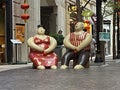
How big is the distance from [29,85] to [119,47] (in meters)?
29.8

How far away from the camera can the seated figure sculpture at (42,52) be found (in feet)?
63.5

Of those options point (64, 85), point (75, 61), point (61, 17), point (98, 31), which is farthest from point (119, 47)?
point (64, 85)

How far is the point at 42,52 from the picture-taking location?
65.2ft

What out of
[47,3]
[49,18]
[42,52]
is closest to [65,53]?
[42,52]

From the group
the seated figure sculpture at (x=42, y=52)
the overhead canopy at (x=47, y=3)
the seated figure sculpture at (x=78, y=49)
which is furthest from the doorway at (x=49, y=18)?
the seated figure sculpture at (x=78, y=49)

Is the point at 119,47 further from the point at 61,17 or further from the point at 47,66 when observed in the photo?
the point at 47,66

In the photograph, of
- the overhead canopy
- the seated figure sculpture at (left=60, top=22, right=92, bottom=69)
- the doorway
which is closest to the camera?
the seated figure sculpture at (left=60, top=22, right=92, bottom=69)

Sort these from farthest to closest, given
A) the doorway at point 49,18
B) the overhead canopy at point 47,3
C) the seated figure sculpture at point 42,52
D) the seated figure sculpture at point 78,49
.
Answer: the doorway at point 49,18 → the overhead canopy at point 47,3 → the seated figure sculpture at point 78,49 → the seated figure sculpture at point 42,52

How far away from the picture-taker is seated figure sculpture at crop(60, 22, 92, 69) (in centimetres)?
1958

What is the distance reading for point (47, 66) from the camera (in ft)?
63.4

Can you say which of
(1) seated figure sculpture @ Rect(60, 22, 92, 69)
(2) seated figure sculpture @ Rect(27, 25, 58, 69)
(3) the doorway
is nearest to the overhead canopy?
(3) the doorway

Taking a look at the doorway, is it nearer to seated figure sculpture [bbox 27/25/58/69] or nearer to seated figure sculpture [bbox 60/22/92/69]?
seated figure sculpture [bbox 27/25/58/69]

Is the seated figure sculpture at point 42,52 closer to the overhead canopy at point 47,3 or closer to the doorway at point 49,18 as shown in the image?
the overhead canopy at point 47,3

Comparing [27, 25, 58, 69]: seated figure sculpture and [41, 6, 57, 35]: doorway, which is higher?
[41, 6, 57, 35]: doorway
